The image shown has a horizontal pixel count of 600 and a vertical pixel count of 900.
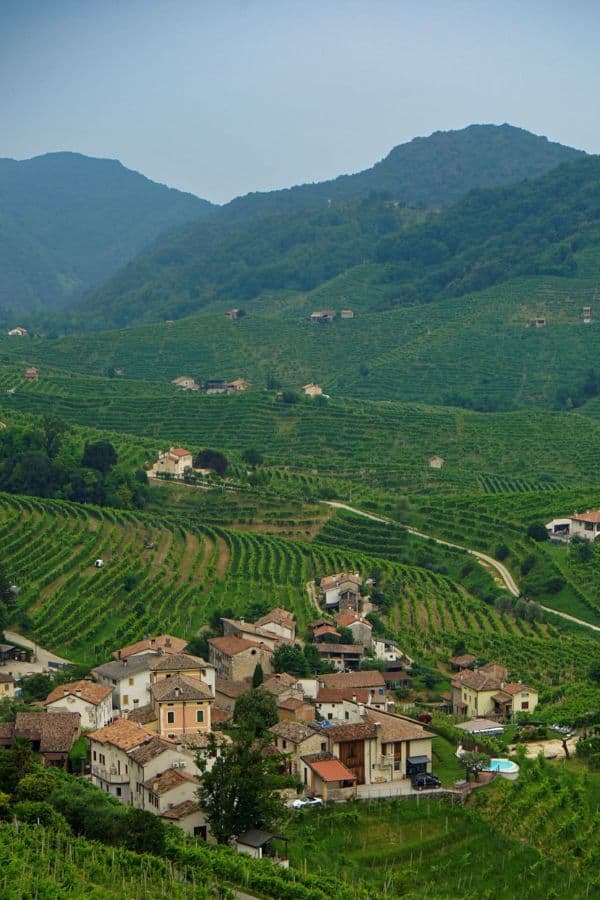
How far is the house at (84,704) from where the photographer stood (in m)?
36.5

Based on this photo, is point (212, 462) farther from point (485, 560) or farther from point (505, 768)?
point (505, 768)

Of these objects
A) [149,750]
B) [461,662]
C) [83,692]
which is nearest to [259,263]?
[461,662]

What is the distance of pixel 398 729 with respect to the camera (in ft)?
110

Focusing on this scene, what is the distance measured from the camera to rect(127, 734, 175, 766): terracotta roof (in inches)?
1227

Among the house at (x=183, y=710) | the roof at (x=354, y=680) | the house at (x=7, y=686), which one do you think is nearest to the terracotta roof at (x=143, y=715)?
the house at (x=183, y=710)

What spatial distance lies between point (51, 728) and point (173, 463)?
3682 centimetres

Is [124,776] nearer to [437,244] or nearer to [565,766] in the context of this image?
[565,766]

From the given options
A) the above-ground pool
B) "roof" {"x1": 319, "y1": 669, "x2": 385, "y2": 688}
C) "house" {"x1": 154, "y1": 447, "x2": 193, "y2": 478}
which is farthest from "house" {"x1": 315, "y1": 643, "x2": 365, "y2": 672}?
"house" {"x1": 154, "y1": 447, "x2": 193, "y2": 478}

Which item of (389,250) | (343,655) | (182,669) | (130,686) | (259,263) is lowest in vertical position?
(343,655)

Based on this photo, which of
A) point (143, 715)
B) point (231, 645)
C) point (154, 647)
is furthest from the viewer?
point (231, 645)

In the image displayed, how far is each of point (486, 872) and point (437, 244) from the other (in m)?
115

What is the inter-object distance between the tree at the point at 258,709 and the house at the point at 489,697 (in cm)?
708

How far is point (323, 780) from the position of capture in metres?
31.9

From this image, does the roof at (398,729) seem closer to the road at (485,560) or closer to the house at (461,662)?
the house at (461,662)
